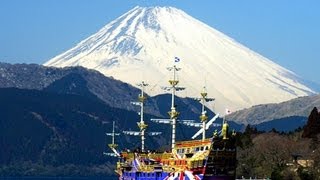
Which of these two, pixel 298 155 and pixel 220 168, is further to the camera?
pixel 298 155

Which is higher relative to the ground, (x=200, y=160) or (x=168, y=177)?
(x=200, y=160)

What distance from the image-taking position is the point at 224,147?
→ 9069 cm

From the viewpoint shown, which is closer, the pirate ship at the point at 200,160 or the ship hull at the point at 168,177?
the pirate ship at the point at 200,160

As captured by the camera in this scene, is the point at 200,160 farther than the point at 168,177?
No

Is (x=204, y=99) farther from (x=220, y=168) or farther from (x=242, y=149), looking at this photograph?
(x=242, y=149)

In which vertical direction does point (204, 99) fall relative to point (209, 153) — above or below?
above

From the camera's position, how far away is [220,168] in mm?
90125

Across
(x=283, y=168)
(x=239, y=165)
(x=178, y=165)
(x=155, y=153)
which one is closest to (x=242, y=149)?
(x=239, y=165)

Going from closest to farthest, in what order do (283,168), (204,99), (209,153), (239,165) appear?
(209,153) < (204,99) < (283,168) < (239,165)

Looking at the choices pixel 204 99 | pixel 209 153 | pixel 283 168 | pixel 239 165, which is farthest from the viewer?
pixel 239 165

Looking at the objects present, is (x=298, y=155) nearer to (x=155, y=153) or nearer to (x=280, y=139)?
(x=280, y=139)

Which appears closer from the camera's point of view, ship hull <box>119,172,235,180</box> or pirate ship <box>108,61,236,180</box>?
pirate ship <box>108,61,236,180</box>

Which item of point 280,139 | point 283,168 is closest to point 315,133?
point 280,139

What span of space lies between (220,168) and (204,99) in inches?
441
